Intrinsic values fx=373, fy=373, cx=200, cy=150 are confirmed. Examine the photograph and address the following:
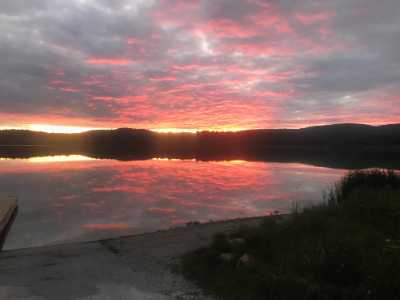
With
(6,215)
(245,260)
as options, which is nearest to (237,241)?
(245,260)

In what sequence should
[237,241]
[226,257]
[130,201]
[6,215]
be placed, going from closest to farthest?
[226,257], [237,241], [6,215], [130,201]

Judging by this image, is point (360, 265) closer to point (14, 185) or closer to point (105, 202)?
point (105, 202)

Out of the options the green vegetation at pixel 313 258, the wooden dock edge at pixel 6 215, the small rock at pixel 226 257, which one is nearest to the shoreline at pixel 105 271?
the green vegetation at pixel 313 258

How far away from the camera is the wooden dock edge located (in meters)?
15.7

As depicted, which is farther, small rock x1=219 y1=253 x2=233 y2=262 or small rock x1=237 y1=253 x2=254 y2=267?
small rock x1=219 y1=253 x2=233 y2=262

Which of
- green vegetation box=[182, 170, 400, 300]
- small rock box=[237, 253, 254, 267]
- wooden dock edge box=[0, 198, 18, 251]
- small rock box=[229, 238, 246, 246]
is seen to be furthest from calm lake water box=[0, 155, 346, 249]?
small rock box=[237, 253, 254, 267]

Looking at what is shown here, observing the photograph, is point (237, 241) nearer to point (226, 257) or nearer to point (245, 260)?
point (226, 257)

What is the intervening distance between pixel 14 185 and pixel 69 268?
28.2 m

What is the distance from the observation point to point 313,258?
24.2 feet

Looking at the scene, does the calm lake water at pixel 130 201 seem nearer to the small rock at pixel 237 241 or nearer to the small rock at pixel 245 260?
the small rock at pixel 237 241

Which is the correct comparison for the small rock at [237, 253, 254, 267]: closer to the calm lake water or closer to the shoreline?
the shoreline

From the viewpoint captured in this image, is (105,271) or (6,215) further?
(6,215)

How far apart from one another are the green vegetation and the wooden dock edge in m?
10.1

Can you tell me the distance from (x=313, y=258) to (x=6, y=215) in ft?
51.6
